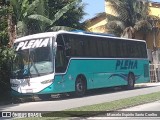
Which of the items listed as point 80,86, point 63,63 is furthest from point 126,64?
point 63,63

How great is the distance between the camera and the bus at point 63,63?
2062 centimetres

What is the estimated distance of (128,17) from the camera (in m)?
42.3

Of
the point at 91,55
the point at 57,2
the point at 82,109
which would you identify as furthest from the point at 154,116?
the point at 57,2

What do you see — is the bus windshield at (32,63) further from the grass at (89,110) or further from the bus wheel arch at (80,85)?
the grass at (89,110)

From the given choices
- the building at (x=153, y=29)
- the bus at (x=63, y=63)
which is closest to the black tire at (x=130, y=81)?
the bus at (x=63, y=63)

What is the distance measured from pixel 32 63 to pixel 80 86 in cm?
314

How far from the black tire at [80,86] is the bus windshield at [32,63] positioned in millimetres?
2460

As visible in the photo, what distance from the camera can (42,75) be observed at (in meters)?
20.6

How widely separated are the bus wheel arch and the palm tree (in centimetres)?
1935

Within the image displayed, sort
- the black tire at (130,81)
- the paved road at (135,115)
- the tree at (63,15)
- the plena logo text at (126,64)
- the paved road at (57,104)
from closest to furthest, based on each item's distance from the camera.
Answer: the paved road at (135,115) → the paved road at (57,104) → the plena logo text at (126,64) → the black tire at (130,81) → the tree at (63,15)

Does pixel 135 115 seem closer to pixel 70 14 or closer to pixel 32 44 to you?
pixel 32 44

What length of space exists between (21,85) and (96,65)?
4764 mm

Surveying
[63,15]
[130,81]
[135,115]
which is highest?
[63,15]

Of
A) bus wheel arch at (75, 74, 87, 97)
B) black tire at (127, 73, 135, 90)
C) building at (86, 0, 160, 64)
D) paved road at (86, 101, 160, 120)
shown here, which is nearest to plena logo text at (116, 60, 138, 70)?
black tire at (127, 73, 135, 90)
